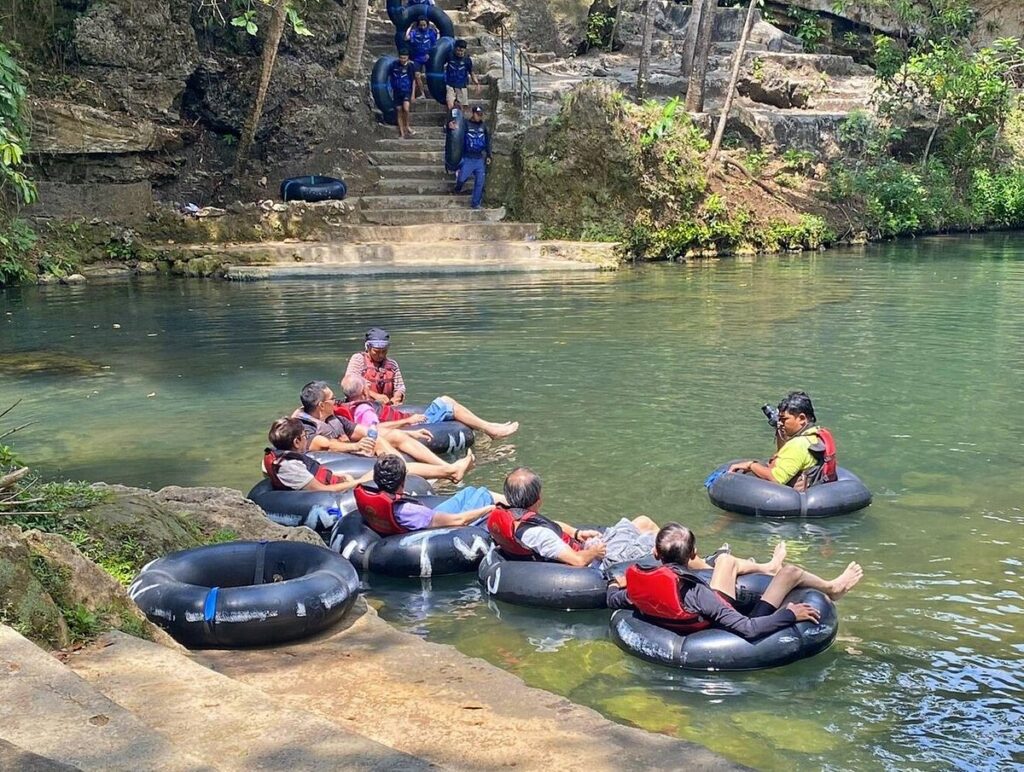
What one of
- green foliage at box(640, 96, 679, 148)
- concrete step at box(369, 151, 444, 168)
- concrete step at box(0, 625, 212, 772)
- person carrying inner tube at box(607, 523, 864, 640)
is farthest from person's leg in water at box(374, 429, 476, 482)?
concrete step at box(369, 151, 444, 168)

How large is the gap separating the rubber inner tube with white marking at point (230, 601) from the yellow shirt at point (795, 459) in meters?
3.49

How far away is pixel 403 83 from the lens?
24562mm

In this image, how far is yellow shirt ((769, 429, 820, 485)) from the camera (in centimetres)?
802

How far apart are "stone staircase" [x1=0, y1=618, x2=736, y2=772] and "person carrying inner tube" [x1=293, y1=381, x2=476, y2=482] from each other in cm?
294

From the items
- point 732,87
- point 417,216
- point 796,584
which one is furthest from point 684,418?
point 732,87

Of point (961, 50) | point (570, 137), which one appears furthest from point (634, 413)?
point (961, 50)

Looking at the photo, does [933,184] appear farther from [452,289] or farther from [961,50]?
[452,289]

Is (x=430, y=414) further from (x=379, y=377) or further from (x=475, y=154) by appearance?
(x=475, y=154)

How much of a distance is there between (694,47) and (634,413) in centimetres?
1857

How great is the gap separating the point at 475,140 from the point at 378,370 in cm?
1346

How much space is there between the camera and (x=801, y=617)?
5.75m

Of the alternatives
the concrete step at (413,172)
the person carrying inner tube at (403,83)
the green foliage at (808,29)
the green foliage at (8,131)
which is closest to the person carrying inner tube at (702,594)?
the green foliage at (8,131)

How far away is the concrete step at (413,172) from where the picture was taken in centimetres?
2434

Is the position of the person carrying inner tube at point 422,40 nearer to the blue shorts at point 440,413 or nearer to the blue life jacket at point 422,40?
the blue life jacket at point 422,40
